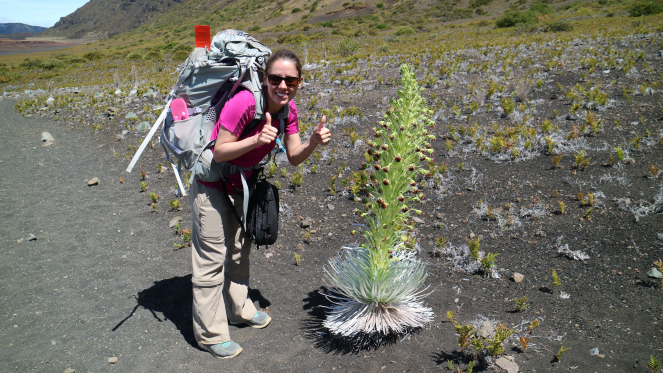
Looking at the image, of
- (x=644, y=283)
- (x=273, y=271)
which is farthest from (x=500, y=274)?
(x=273, y=271)

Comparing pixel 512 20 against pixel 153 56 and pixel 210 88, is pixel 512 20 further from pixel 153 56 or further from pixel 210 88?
pixel 210 88

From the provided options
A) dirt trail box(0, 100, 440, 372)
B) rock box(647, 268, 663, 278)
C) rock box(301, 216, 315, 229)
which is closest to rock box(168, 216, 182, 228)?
dirt trail box(0, 100, 440, 372)

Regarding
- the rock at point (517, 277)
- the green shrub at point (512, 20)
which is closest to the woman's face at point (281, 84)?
the rock at point (517, 277)

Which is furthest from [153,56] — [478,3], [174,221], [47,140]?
[478,3]

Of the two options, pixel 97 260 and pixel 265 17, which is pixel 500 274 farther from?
pixel 265 17

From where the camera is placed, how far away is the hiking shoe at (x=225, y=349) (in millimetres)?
2605

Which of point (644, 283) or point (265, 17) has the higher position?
Answer: point (265, 17)

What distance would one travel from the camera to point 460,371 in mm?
2381

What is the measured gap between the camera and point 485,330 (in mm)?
2646

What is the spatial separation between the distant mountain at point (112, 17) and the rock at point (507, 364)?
435 ft

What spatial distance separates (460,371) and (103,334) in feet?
8.12

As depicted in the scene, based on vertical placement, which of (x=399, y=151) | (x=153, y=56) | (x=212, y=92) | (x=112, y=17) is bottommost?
(x=399, y=151)

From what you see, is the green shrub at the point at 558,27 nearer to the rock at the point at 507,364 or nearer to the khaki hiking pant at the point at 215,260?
the rock at the point at 507,364

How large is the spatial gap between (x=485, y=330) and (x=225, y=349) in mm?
1718
